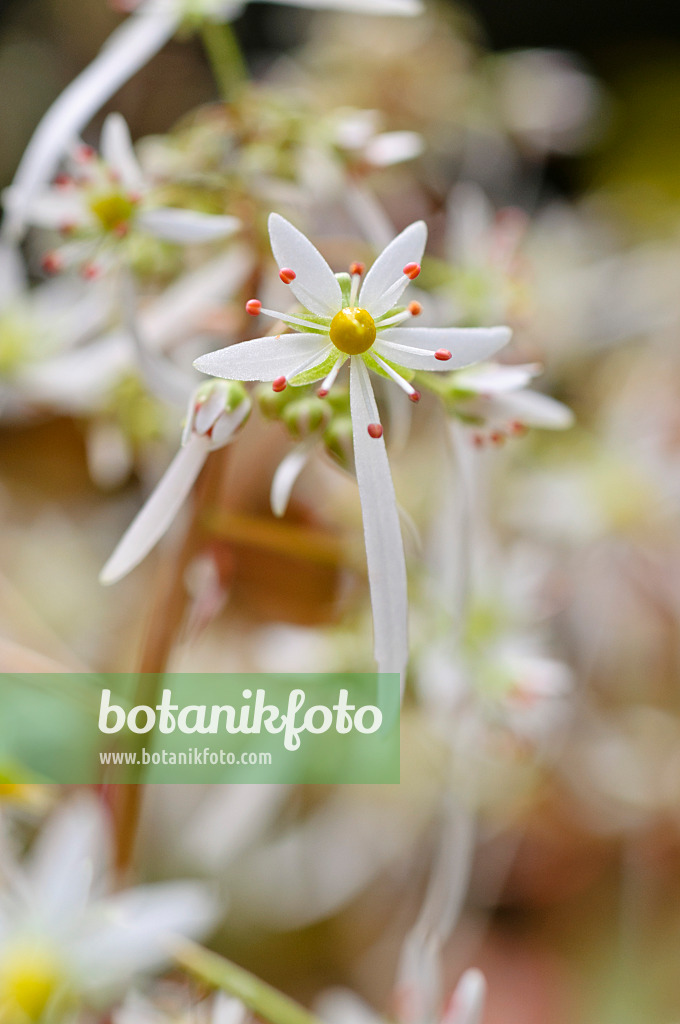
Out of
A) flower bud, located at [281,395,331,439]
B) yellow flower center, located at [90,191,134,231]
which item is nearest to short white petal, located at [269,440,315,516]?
flower bud, located at [281,395,331,439]

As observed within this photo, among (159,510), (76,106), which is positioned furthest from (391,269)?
(76,106)

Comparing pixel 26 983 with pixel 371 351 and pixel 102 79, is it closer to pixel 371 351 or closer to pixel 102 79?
pixel 371 351

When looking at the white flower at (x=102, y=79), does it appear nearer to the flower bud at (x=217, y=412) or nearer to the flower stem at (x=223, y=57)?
the flower stem at (x=223, y=57)

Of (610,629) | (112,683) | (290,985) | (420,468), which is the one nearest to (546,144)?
(420,468)

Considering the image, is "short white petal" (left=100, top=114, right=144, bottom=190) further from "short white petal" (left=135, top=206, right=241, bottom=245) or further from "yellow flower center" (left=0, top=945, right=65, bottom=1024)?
"yellow flower center" (left=0, top=945, right=65, bottom=1024)

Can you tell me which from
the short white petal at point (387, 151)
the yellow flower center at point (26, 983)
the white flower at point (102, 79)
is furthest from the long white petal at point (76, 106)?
the yellow flower center at point (26, 983)

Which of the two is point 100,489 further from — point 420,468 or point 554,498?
point 554,498
